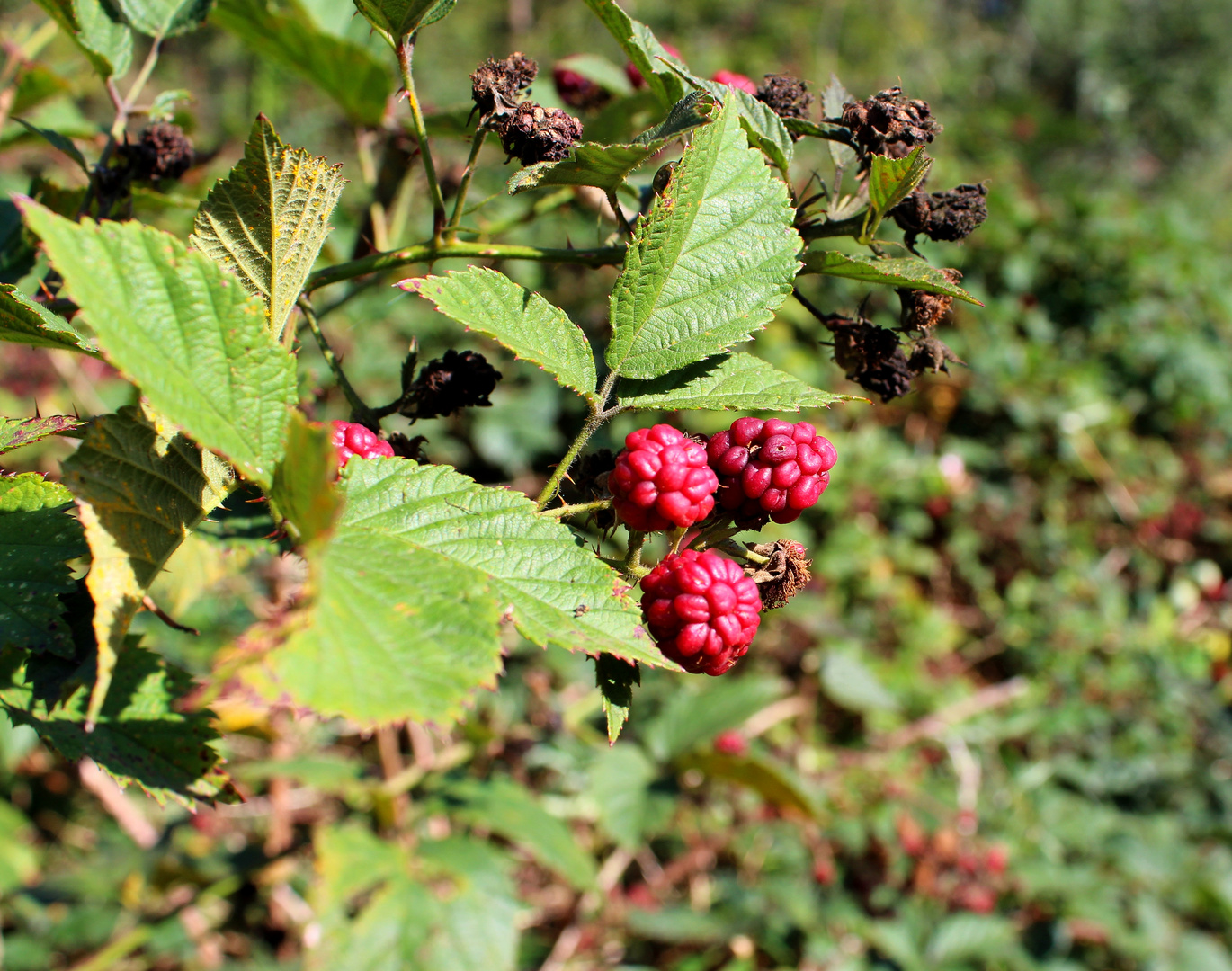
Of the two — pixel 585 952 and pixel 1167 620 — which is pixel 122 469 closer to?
pixel 585 952

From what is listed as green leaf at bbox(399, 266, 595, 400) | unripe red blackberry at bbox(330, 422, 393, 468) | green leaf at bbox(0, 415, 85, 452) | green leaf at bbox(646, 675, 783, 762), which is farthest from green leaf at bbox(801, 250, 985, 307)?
green leaf at bbox(646, 675, 783, 762)

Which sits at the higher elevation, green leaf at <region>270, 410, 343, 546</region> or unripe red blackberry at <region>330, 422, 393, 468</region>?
green leaf at <region>270, 410, 343, 546</region>

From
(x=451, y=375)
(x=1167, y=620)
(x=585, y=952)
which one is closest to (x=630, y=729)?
(x=585, y=952)

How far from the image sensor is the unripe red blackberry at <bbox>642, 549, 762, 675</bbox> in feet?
2.43

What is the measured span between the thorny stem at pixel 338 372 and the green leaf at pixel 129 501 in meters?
0.16

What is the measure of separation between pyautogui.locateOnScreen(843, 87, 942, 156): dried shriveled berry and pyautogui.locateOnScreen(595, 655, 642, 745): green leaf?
589 millimetres

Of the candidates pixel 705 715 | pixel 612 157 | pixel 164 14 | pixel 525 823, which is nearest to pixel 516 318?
pixel 612 157

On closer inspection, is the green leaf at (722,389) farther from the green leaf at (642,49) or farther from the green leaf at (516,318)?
the green leaf at (642,49)

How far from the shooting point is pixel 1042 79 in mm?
13664

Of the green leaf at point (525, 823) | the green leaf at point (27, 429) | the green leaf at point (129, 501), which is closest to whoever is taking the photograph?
the green leaf at point (129, 501)

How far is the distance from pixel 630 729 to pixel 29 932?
6.43ft

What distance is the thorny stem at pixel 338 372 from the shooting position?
2.84 feet

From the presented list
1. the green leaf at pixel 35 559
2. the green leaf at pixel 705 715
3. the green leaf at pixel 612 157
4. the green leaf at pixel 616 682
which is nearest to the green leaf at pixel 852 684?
the green leaf at pixel 705 715

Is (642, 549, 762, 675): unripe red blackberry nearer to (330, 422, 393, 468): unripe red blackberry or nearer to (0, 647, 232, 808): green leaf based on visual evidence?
(330, 422, 393, 468): unripe red blackberry
